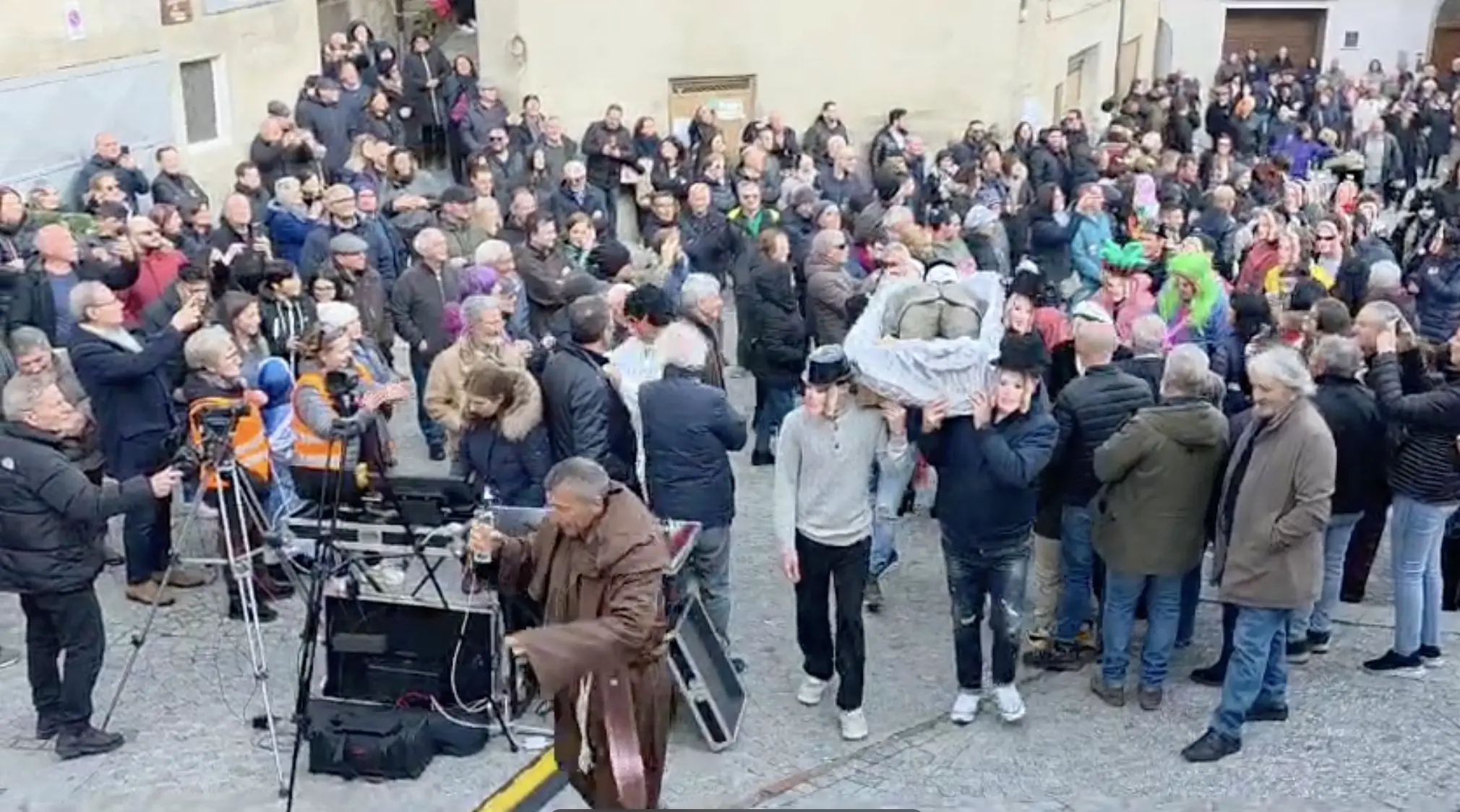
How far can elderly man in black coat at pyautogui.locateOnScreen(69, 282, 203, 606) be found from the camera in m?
7.32

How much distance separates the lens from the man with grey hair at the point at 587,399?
6883mm

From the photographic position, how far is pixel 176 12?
558 inches

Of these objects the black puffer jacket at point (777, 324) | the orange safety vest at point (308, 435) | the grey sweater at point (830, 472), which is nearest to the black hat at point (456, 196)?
the black puffer jacket at point (777, 324)

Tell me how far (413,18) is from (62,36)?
7.69 metres

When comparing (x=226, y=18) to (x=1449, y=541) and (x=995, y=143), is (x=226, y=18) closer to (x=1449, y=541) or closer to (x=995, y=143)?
(x=995, y=143)

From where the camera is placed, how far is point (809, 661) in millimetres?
6832

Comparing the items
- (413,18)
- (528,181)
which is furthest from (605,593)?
(413,18)

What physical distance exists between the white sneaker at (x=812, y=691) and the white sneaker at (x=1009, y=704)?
2.50 ft

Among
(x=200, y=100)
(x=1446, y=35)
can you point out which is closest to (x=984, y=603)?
(x=200, y=100)

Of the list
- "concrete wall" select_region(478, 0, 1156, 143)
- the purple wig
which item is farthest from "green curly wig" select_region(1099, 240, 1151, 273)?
"concrete wall" select_region(478, 0, 1156, 143)

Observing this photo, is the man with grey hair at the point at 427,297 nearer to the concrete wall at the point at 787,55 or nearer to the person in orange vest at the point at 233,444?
the person in orange vest at the point at 233,444

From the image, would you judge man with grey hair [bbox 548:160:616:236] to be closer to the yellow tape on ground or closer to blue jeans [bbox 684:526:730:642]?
blue jeans [bbox 684:526:730:642]

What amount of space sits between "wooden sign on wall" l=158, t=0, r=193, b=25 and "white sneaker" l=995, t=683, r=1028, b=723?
1067 cm

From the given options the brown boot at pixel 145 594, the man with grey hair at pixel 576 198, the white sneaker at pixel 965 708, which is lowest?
the white sneaker at pixel 965 708
